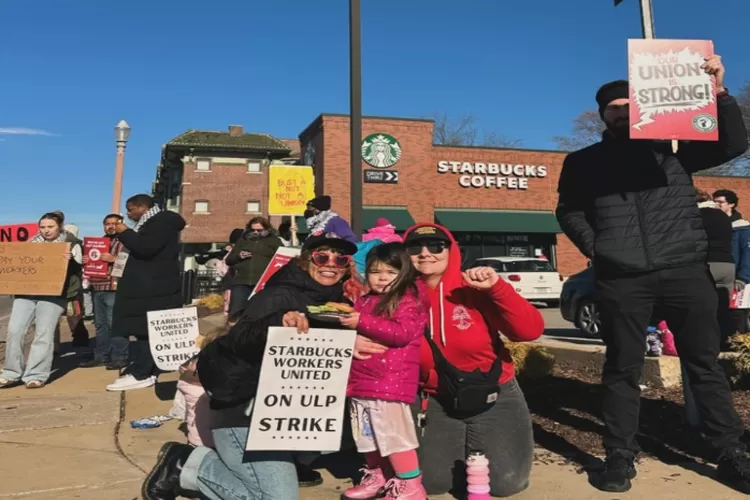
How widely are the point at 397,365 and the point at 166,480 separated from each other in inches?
48.0

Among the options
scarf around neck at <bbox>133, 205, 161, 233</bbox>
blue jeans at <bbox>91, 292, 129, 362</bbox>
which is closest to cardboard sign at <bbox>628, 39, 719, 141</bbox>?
scarf around neck at <bbox>133, 205, 161, 233</bbox>

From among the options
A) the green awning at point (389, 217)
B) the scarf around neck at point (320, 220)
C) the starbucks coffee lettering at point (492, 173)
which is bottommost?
the scarf around neck at point (320, 220)

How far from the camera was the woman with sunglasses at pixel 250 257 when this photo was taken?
23.5 ft

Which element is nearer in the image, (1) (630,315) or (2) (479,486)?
(2) (479,486)

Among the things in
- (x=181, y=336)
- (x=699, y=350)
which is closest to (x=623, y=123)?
(x=699, y=350)

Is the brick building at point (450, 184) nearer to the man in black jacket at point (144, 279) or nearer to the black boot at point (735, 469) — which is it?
the man in black jacket at point (144, 279)

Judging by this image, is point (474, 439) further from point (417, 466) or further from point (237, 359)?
point (237, 359)

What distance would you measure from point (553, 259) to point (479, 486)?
25.6 m

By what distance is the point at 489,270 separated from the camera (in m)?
2.88

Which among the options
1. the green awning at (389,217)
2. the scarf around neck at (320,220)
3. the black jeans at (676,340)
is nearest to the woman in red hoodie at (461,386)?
the black jeans at (676,340)

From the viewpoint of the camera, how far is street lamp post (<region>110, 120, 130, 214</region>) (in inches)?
486

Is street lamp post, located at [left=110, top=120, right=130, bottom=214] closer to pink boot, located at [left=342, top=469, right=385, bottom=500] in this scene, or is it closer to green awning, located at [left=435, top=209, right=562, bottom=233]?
pink boot, located at [left=342, top=469, right=385, bottom=500]

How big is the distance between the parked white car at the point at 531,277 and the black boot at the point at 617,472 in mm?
13844

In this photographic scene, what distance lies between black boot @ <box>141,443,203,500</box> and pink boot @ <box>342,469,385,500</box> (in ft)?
2.43
